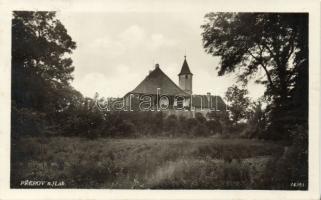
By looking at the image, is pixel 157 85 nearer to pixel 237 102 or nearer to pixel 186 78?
pixel 186 78

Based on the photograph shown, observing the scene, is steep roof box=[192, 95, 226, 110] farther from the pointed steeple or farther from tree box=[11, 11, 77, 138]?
tree box=[11, 11, 77, 138]

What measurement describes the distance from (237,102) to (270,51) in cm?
101

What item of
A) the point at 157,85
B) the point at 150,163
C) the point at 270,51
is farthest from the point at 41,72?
the point at 270,51

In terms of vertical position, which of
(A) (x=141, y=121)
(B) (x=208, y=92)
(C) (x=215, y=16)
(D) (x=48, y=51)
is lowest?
(A) (x=141, y=121)

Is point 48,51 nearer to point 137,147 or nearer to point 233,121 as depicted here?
point 137,147

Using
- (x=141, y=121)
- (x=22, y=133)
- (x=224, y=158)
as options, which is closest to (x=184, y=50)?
Answer: (x=141, y=121)

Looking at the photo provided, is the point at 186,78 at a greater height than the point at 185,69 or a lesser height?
lesser

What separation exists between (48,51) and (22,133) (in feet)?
4.61

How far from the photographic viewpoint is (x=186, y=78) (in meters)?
7.27

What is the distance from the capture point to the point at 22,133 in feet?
23.4

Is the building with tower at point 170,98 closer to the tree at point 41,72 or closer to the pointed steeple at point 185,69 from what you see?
the pointed steeple at point 185,69

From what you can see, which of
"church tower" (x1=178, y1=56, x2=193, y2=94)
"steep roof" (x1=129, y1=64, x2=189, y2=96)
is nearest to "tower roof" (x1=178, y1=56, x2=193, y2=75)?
"church tower" (x1=178, y1=56, x2=193, y2=94)

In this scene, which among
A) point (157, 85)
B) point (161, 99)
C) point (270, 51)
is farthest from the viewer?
point (270, 51)

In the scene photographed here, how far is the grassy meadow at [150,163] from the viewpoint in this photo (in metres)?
7.10
